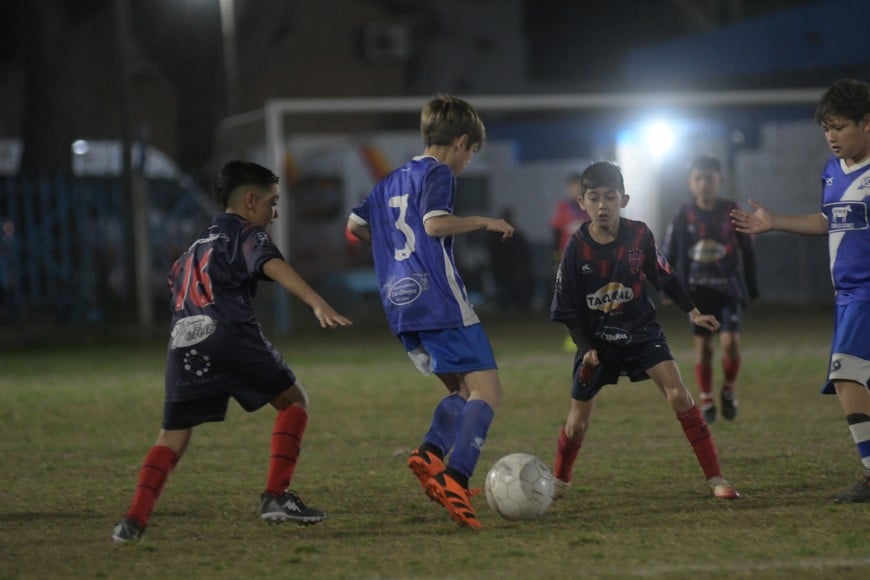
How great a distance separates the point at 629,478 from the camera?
7.35 metres

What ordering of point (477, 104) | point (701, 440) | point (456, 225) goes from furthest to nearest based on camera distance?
point (477, 104) → point (701, 440) → point (456, 225)

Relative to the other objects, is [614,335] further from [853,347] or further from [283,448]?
[283,448]

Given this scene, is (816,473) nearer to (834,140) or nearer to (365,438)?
(834,140)

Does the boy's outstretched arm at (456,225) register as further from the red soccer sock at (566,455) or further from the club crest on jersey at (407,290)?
the red soccer sock at (566,455)

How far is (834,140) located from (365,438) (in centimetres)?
412

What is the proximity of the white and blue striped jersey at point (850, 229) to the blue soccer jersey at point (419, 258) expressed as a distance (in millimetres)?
1822

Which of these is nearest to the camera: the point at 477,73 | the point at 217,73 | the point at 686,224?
the point at 686,224

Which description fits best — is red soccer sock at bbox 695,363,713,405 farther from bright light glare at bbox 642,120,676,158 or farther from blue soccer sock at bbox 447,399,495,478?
bright light glare at bbox 642,120,676,158

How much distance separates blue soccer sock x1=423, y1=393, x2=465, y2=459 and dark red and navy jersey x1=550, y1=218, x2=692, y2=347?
0.73 metres

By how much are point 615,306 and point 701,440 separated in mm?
774

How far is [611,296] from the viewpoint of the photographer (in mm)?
6785

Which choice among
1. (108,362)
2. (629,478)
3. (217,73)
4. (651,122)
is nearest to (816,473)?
(629,478)

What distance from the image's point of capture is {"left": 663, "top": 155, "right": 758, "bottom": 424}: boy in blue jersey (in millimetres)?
10094

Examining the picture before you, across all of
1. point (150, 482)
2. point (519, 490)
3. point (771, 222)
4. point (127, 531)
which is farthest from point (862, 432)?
point (127, 531)
